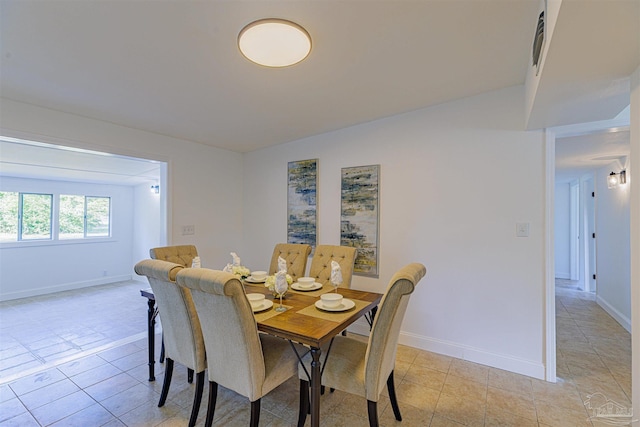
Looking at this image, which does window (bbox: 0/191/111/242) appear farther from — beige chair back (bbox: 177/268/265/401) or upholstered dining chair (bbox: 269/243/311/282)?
beige chair back (bbox: 177/268/265/401)

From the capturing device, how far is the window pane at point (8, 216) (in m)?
4.79

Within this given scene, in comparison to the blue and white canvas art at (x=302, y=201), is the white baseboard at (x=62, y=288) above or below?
below

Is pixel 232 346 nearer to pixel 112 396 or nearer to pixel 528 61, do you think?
pixel 112 396

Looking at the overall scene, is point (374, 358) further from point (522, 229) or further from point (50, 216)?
point (50, 216)

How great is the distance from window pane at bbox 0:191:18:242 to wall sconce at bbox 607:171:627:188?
937 centimetres

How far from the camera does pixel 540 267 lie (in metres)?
2.28

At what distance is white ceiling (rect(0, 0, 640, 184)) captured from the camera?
4.58 ft

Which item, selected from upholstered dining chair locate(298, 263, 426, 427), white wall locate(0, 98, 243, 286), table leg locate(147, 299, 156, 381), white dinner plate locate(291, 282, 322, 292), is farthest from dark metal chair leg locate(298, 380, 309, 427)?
white wall locate(0, 98, 243, 286)

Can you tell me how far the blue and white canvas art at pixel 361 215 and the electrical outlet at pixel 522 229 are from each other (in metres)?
1.27

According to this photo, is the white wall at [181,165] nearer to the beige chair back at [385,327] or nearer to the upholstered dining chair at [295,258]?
the upholstered dining chair at [295,258]

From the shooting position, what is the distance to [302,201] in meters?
3.65

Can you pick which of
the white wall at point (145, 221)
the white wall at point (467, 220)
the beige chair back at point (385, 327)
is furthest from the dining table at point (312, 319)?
the white wall at point (145, 221)

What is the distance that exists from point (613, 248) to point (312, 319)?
4495mm

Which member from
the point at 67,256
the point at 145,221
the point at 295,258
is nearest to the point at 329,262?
the point at 295,258
